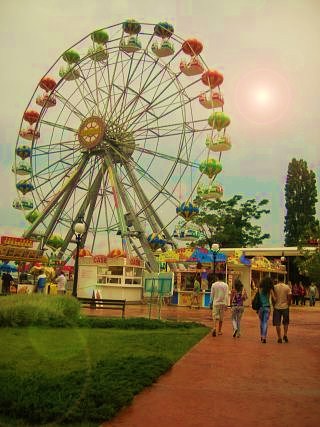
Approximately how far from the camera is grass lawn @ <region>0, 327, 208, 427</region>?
4695 mm

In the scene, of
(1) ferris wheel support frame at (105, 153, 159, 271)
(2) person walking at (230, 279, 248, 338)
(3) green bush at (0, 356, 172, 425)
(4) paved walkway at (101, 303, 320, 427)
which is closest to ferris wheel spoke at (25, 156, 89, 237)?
(1) ferris wheel support frame at (105, 153, 159, 271)

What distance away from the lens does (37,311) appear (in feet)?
39.9

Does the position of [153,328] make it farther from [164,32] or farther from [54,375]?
[164,32]

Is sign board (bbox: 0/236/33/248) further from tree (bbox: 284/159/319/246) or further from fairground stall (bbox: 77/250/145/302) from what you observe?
tree (bbox: 284/159/319/246)

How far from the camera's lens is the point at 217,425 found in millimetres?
4539

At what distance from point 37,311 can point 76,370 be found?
612 cm

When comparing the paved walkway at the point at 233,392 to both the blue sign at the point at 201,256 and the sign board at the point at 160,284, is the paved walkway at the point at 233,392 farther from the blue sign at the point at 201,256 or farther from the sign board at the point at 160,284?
the blue sign at the point at 201,256

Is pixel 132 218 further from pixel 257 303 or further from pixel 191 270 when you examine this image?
pixel 257 303

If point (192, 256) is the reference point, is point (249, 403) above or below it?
below

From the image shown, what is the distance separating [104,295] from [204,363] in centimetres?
1796

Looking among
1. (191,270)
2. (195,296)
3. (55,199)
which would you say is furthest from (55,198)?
(195,296)

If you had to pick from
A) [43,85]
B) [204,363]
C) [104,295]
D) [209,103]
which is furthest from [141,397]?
[43,85]

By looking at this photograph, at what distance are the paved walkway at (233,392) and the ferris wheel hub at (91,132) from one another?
Answer: 21.5 meters

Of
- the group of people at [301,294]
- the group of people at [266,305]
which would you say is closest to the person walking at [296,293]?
the group of people at [301,294]
